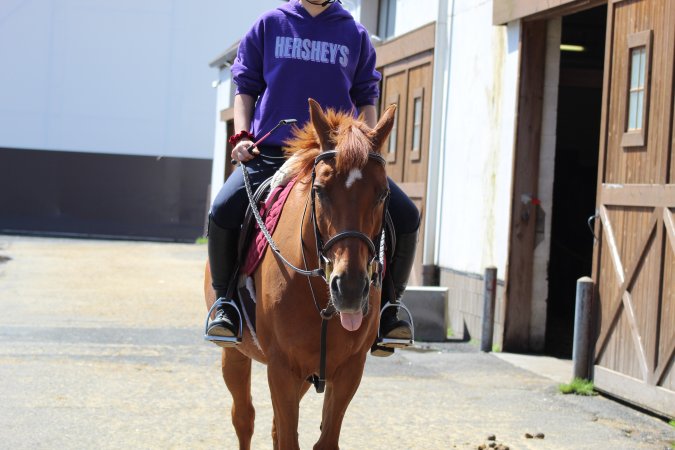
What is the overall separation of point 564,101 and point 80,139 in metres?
25.5

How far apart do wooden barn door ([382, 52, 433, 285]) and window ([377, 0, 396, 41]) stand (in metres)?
0.94

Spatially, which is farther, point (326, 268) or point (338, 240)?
point (326, 268)

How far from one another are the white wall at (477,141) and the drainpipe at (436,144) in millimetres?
128

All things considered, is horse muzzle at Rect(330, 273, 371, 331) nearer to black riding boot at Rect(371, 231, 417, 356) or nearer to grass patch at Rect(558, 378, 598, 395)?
black riding boot at Rect(371, 231, 417, 356)

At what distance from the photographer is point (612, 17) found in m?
9.23

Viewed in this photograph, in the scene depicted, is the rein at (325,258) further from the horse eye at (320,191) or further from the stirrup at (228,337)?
the stirrup at (228,337)

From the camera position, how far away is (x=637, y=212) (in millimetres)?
8578

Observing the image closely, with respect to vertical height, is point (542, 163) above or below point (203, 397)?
above

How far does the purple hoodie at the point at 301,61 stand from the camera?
18.1 ft

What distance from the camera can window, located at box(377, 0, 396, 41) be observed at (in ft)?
54.5

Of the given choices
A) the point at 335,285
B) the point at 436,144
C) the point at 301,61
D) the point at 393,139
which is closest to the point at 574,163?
the point at 393,139

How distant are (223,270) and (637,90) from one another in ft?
16.1

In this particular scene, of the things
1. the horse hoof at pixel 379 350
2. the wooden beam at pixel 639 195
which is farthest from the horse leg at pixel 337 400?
the wooden beam at pixel 639 195

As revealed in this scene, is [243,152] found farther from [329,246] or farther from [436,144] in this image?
[436,144]
